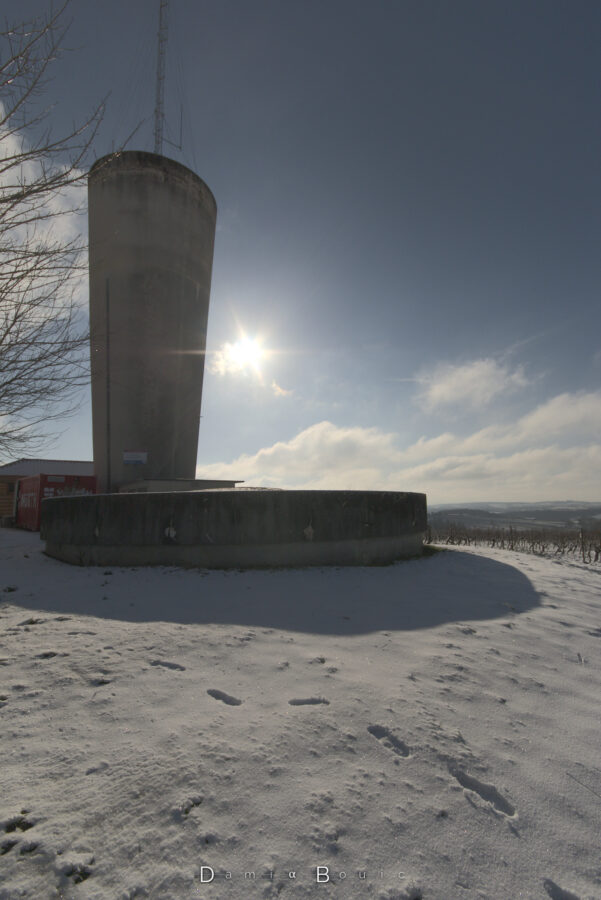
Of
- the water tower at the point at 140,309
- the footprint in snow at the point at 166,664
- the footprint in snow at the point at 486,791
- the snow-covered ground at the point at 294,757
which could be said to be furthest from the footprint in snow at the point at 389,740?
the water tower at the point at 140,309

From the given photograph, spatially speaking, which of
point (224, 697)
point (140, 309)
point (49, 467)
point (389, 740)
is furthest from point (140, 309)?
point (49, 467)

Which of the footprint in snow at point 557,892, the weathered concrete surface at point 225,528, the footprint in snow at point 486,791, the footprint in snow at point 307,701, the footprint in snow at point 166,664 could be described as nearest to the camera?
the footprint in snow at point 557,892

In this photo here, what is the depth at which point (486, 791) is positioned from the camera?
74.9 inches

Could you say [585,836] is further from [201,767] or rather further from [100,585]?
[100,585]

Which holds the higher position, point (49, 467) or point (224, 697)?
point (49, 467)

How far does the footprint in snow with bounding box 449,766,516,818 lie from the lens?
181cm

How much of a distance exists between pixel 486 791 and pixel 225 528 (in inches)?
172

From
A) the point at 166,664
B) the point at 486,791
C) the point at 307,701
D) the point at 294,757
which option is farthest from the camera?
the point at 166,664

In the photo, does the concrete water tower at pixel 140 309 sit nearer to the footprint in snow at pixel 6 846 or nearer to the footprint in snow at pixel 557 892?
the footprint in snow at pixel 6 846

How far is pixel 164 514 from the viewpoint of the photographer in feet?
19.2

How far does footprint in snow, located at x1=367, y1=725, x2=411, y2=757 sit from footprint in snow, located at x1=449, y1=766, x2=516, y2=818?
0.77 ft

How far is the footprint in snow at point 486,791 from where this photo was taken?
1812 millimetres

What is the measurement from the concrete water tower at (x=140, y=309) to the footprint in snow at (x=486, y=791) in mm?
11635

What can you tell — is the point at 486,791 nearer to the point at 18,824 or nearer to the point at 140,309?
the point at 18,824
